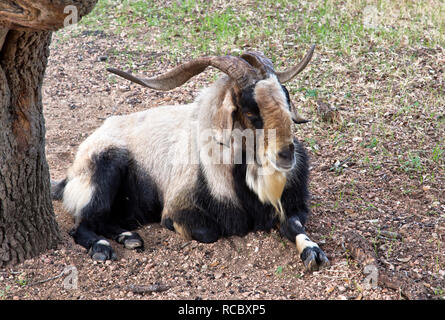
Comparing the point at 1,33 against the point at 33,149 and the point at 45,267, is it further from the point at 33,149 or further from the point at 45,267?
the point at 45,267

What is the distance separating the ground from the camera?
169 inches

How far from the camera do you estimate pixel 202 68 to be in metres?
4.75

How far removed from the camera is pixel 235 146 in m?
4.64

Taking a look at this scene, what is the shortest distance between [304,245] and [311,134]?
2.69 m

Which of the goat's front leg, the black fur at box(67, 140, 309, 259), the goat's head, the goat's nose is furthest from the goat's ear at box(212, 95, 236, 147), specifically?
the goat's front leg

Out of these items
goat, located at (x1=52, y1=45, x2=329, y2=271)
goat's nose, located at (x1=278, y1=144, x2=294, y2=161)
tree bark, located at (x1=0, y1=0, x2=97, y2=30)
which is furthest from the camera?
goat, located at (x1=52, y1=45, x2=329, y2=271)

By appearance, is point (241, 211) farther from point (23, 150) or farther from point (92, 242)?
point (23, 150)

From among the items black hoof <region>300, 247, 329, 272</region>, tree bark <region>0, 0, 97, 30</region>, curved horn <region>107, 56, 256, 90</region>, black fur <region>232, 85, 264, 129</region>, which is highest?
tree bark <region>0, 0, 97, 30</region>

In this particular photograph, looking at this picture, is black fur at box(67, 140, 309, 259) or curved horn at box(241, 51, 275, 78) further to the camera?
black fur at box(67, 140, 309, 259)

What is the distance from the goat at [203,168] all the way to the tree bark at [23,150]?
574mm

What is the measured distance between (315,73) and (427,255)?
168 inches

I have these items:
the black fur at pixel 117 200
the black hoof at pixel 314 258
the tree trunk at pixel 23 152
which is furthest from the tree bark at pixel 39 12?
the black hoof at pixel 314 258

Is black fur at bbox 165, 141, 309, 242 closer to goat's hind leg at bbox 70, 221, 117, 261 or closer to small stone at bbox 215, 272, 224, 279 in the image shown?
small stone at bbox 215, 272, 224, 279
